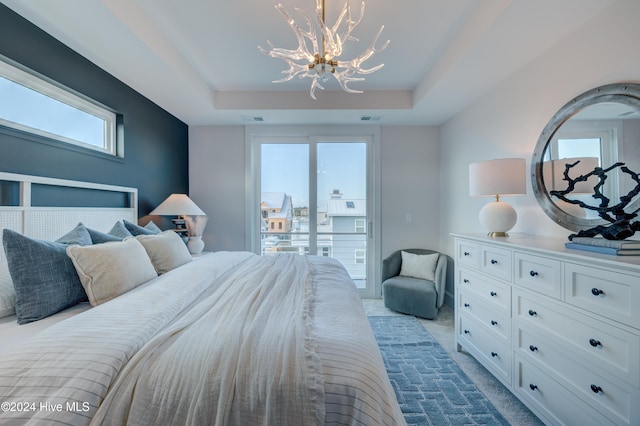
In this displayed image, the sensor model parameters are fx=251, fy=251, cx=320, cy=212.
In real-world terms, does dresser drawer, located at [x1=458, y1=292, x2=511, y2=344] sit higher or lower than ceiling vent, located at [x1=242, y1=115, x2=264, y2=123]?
lower

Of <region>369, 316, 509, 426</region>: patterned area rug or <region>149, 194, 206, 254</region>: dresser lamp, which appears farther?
<region>149, 194, 206, 254</region>: dresser lamp

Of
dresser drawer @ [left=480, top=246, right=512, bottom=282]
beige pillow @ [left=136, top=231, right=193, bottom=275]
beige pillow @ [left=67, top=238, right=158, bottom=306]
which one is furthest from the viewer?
beige pillow @ [left=136, top=231, right=193, bottom=275]

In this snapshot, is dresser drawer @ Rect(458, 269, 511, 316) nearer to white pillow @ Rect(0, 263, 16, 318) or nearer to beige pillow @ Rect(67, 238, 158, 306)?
beige pillow @ Rect(67, 238, 158, 306)

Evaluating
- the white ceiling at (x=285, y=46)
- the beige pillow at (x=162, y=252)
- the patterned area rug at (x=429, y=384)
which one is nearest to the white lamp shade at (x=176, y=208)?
the beige pillow at (x=162, y=252)

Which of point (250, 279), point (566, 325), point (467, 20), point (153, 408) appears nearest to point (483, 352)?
point (566, 325)

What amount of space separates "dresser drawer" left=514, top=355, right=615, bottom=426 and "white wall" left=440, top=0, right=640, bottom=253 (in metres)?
0.94

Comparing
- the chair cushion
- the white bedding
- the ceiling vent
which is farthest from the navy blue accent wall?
the chair cushion

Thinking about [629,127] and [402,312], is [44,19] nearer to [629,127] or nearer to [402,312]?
[629,127]

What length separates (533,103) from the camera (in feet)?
6.48

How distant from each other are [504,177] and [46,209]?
127 inches

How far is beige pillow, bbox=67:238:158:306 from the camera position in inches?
50.3

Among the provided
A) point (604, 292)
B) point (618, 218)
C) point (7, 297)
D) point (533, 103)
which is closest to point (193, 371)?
point (7, 297)

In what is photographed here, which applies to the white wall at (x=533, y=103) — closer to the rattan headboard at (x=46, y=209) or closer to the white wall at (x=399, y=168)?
the white wall at (x=399, y=168)

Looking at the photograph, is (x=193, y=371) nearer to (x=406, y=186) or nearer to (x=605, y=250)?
(x=605, y=250)
